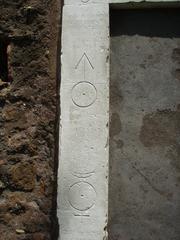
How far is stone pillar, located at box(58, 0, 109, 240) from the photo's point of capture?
2684mm

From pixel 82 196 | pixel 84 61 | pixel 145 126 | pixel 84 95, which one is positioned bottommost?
pixel 82 196

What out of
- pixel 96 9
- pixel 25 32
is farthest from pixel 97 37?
pixel 25 32

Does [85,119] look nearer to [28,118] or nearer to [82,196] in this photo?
[28,118]

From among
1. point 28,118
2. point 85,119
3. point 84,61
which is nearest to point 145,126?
point 85,119

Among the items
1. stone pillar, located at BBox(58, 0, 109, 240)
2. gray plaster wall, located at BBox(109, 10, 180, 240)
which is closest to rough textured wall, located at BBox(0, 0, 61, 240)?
stone pillar, located at BBox(58, 0, 109, 240)

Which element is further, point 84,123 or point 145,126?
point 145,126

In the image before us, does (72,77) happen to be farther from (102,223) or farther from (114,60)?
(102,223)

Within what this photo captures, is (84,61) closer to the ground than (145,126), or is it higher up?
higher up

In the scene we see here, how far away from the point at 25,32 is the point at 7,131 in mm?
596

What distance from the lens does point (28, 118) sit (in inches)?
108

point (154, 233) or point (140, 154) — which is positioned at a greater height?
point (140, 154)

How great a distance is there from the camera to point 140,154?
9.28 feet

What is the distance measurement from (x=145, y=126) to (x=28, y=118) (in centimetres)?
70

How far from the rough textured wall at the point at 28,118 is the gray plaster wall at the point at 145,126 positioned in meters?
0.39
